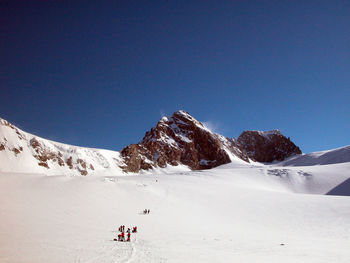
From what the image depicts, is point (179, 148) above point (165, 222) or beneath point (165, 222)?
above

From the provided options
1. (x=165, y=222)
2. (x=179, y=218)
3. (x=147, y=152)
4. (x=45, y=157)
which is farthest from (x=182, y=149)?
(x=165, y=222)

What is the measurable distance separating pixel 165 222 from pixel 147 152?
352ft

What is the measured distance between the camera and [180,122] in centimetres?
16238

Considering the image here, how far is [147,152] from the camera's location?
4911 inches

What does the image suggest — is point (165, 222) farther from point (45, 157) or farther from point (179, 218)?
point (45, 157)

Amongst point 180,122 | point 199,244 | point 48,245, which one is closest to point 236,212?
point 199,244

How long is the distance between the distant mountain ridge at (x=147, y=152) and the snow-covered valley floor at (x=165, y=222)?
60778mm

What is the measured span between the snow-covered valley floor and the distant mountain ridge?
60778mm

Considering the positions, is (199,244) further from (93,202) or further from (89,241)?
(93,202)

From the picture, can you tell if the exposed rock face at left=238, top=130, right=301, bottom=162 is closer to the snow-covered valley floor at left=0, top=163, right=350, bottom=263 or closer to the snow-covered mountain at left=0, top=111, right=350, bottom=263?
the snow-covered mountain at left=0, top=111, right=350, bottom=263

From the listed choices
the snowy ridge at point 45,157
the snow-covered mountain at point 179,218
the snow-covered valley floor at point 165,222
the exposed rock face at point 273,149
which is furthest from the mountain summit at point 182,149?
the snow-covered valley floor at point 165,222

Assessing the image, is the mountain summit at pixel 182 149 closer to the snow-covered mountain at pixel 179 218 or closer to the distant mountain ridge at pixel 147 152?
the distant mountain ridge at pixel 147 152

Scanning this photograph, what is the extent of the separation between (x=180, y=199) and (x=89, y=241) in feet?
59.9

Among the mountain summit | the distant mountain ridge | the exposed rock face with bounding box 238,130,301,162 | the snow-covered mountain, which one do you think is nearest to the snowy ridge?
the distant mountain ridge
